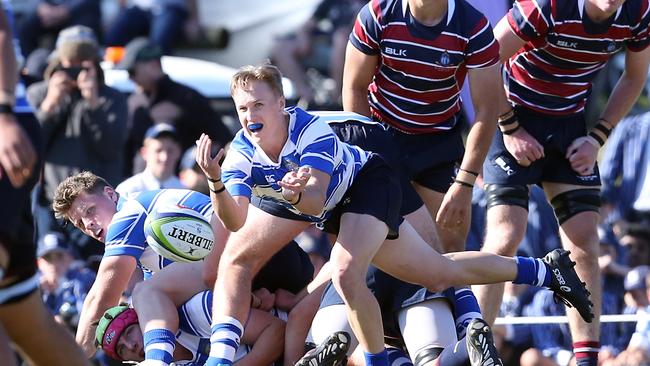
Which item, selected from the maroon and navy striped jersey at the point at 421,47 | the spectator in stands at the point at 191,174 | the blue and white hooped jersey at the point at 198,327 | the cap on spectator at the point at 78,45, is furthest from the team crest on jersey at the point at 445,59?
the cap on spectator at the point at 78,45

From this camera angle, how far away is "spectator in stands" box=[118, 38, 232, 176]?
11.2 meters

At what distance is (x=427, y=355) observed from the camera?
22.2ft

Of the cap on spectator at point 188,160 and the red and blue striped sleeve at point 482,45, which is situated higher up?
the red and blue striped sleeve at point 482,45

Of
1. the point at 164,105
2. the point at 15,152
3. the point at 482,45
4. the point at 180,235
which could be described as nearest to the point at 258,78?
the point at 180,235

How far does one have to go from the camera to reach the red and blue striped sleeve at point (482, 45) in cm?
720

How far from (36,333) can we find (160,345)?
1317 mm

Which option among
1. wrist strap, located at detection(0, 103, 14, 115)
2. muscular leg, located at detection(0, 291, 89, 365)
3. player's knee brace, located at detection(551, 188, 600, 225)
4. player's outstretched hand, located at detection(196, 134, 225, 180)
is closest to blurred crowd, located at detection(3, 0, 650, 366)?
player's knee brace, located at detection(551, 188, 600, 225)

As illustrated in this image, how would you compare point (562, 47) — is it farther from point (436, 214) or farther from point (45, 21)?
point (45, 21)

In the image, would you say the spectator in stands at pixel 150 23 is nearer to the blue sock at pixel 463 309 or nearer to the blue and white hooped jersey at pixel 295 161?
the blue sock at pixel 463 309

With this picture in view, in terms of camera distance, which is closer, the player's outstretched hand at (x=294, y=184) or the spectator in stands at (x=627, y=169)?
the player's outstretched hand at (x=294, y=184)

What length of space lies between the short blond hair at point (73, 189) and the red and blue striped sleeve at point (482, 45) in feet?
6.36

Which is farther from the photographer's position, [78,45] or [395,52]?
[78,45]

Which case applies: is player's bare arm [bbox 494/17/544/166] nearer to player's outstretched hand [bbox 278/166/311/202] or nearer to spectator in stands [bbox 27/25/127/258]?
player's outstretched hand [bbox 278/166/311/202]

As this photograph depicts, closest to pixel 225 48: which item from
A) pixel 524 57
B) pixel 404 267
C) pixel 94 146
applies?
pixel 94 146
